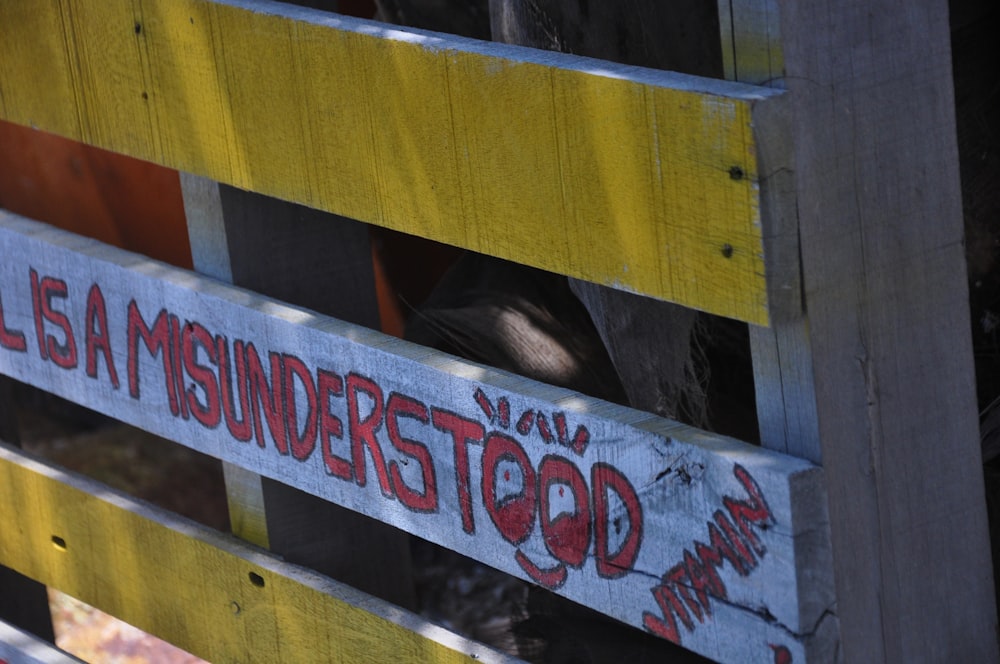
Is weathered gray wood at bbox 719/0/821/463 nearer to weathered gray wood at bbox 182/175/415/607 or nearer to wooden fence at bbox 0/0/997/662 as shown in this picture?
wooden fence at bbox 0/0/997/662

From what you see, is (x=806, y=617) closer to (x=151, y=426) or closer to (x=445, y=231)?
(x=445, y=231)

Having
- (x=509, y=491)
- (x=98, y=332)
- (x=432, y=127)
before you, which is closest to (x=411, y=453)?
(x=509, y=491)

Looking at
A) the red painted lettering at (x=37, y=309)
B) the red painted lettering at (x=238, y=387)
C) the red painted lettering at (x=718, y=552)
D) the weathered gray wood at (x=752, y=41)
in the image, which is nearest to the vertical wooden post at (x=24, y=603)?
the red painted lettering at (x=37, y=309)

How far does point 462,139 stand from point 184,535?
104 centimetres

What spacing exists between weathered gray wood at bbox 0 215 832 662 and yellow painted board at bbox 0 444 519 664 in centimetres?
16

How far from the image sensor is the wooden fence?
1635mm

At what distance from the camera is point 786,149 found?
158cm

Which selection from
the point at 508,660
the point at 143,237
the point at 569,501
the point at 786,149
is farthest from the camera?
the point at 143,237

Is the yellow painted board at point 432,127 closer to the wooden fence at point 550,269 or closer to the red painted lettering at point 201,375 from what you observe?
the wooden fence at point 550,269

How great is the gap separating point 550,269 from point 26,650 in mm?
1589

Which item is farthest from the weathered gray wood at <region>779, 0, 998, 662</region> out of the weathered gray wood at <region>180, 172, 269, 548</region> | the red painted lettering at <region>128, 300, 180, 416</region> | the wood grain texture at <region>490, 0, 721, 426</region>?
the red painted lettering at <region>128, 300, 180, 416</region>

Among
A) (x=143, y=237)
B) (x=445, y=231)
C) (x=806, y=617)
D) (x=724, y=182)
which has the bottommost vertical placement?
(x=143, y=237)

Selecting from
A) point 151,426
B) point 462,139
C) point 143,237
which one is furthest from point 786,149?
point 143,237

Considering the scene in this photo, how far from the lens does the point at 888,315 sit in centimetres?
169
